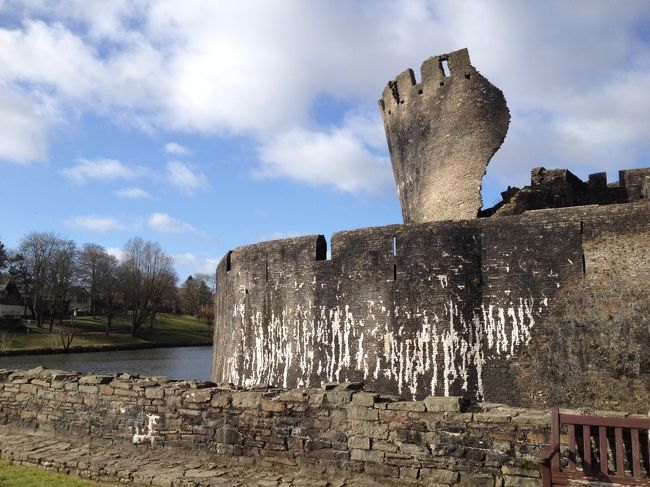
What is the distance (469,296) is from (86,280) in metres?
52.0

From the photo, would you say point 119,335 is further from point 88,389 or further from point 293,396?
point 293,396

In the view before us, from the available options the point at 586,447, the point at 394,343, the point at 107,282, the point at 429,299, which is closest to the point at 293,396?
the point at 586,447

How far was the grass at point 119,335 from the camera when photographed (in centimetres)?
4194

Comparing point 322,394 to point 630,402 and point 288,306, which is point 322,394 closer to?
point 630,402

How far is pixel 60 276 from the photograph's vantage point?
171ft

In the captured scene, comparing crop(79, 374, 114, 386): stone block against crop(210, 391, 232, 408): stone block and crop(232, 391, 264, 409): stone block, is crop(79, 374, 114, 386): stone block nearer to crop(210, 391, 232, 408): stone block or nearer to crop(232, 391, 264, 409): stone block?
crop(210, 391, 232, 408): stone block

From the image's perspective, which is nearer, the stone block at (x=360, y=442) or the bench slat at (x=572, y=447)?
the bench slat at (x=572, y=447)

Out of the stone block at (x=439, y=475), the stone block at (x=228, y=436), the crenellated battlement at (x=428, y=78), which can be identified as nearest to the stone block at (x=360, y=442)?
the stone block at (x=439, y=475)

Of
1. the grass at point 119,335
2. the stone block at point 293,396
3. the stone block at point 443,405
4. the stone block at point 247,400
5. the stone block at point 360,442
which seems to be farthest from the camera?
the grass at point 119,335

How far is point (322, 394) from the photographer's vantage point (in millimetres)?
6699

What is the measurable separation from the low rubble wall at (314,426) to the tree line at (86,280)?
4458 cm

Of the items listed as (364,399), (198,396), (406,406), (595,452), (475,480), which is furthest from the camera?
(198,396)

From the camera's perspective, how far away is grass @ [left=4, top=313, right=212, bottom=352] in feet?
138

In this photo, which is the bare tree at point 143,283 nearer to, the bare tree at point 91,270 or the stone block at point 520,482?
the bare tree at point 91,270
